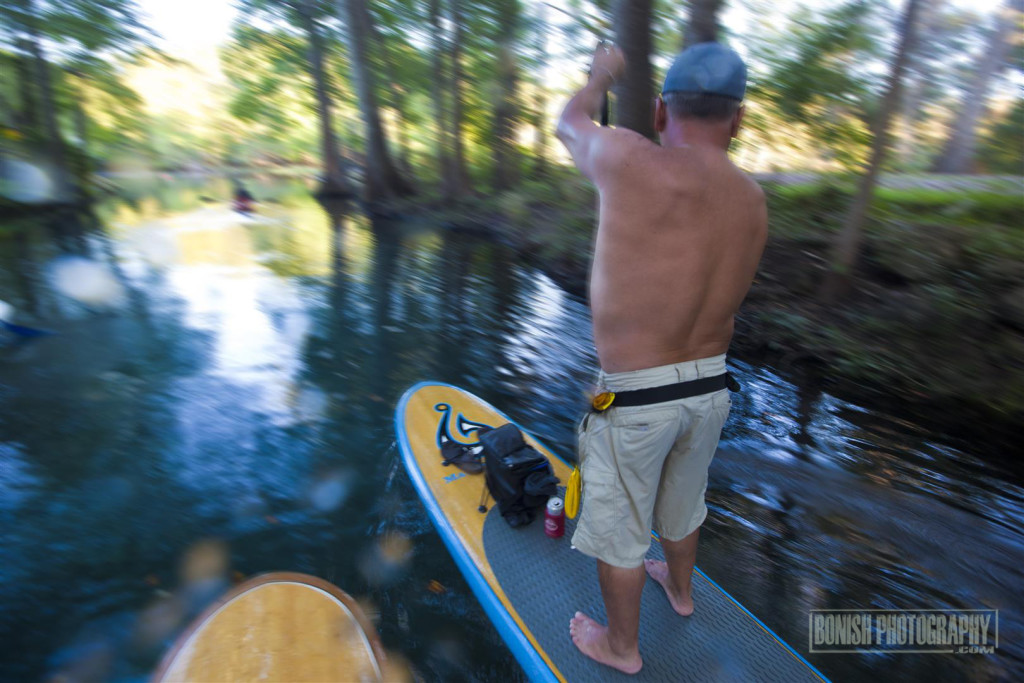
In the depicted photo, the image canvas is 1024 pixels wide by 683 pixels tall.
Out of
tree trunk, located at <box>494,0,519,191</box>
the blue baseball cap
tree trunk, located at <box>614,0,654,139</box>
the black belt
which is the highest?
the blue baseball cap

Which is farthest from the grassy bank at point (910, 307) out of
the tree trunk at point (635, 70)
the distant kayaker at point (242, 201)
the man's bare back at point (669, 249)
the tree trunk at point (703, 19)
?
the distant kayaker at point (242, 201)

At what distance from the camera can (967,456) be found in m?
4.63

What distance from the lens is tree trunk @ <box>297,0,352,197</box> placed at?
2169 centimetres

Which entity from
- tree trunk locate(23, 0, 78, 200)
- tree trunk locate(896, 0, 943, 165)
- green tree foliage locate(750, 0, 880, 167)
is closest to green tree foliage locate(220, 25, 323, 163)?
tree trunk locate(23, 0, 78, 200)

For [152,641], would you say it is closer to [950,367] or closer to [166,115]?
[950,367]

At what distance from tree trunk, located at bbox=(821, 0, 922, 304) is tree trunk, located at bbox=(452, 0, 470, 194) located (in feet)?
50.3

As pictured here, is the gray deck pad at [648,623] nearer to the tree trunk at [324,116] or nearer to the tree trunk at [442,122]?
the tree trunk at [442,122]

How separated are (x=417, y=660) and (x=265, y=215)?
2042 cm

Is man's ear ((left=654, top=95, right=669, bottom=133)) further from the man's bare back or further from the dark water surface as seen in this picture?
the dark water surface

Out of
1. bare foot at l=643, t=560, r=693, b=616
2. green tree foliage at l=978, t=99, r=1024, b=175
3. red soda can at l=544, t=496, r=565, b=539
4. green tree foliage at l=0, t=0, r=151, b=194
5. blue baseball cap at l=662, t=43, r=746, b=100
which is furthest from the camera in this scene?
green tree foliage at l=0, t=0, r=151, b=194

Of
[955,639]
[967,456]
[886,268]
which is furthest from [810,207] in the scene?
[955,639]

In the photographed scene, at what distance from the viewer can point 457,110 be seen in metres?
19.2

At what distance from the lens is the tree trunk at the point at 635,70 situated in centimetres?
571

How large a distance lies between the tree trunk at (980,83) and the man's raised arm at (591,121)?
577 inches
